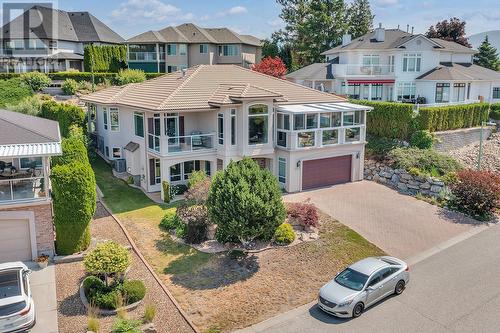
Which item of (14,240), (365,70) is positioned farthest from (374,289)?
(365,70)

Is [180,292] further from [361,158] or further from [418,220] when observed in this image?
[361,158]

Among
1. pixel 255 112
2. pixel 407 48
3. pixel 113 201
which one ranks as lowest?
pixel 113 201

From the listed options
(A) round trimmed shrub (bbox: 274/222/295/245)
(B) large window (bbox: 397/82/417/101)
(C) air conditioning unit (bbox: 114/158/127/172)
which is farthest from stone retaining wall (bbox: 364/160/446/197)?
(C) air conditioning unit (bbox: 114/158/127/172)

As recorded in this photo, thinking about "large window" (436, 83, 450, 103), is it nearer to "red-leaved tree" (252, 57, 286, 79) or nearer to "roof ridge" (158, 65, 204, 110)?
"red-leaved tree" (252, 57, 286, 79)

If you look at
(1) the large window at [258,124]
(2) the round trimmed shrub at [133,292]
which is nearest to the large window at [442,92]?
(1) the large window at [258,124]

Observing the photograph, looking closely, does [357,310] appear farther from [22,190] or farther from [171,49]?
[171,49]

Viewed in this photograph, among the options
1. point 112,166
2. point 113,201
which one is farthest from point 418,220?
point 112,166
